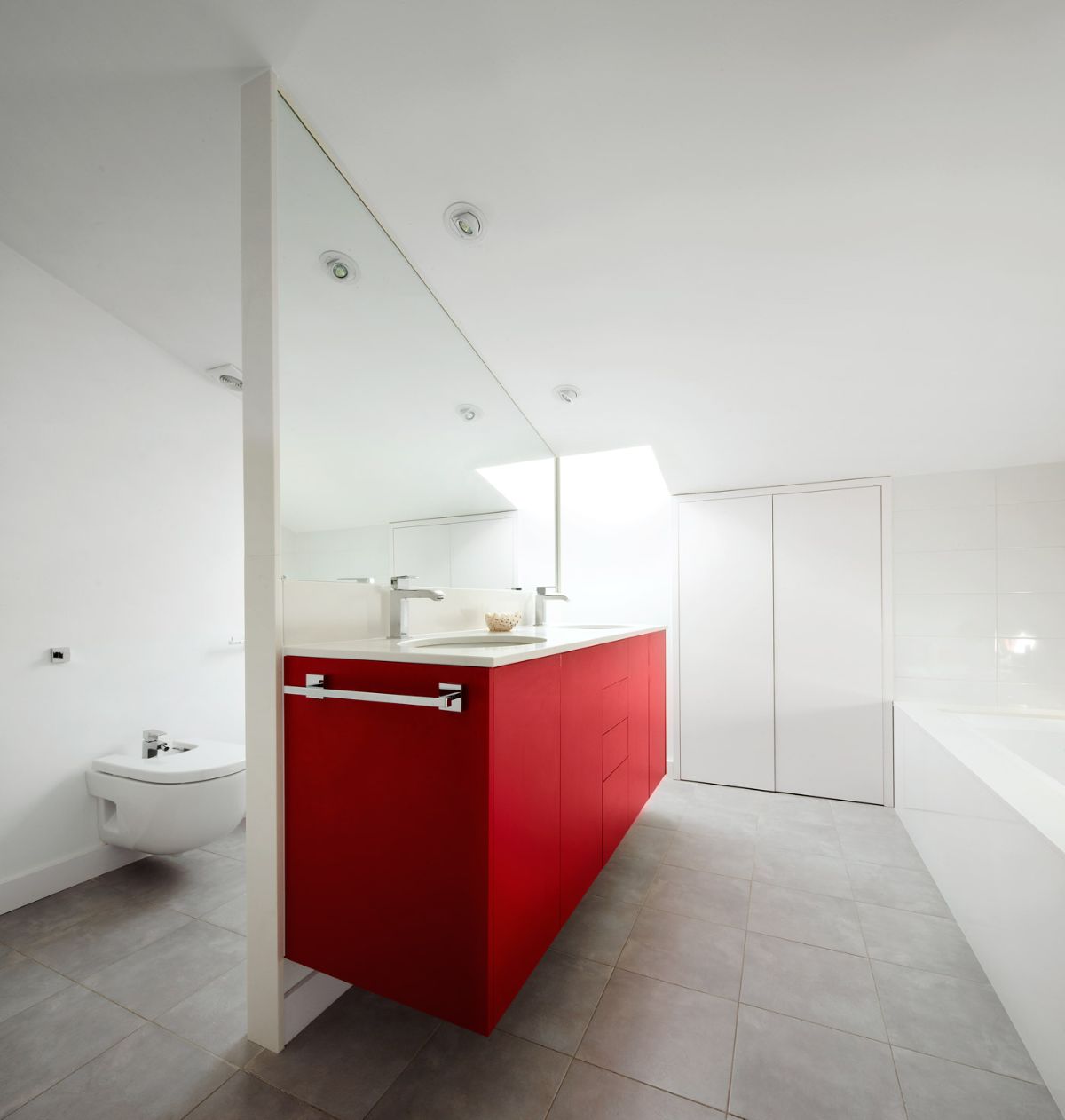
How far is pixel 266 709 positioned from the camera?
4.17 feet

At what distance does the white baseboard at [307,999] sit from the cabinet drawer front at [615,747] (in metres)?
0.94

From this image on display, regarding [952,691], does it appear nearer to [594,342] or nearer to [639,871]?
[639,871]

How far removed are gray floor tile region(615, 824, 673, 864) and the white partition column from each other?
4.58 feet

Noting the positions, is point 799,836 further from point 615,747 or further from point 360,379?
point 360,379

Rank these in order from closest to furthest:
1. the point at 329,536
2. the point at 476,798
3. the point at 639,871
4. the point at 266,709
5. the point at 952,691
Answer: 1. the point at 476,798
2. the point at 266,709
3. the point at 329,536
4. the point at 639,871
5. the point at 952,691

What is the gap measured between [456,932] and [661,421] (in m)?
2.27

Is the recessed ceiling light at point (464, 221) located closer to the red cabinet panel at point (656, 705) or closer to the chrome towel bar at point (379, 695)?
the chrome towel bar at point (379, 695)

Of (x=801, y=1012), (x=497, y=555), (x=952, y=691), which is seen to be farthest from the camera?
(x=952, y=691)

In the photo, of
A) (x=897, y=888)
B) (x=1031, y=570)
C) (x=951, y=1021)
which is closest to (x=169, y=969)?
(x=951, y=1021)

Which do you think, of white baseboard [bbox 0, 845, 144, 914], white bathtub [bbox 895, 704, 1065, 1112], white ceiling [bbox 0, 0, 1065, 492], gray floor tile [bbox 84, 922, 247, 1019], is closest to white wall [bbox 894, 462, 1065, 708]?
white bathtub [bbox 895, 704, 1065, 1112]

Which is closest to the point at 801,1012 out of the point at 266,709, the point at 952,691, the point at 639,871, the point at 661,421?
the point at 639,871

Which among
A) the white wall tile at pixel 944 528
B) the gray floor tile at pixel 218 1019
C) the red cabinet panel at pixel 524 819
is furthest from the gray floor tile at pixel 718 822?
the gray floor tile at pixel 218 1019

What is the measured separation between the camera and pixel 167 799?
1.88m

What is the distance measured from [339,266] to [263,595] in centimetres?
102
